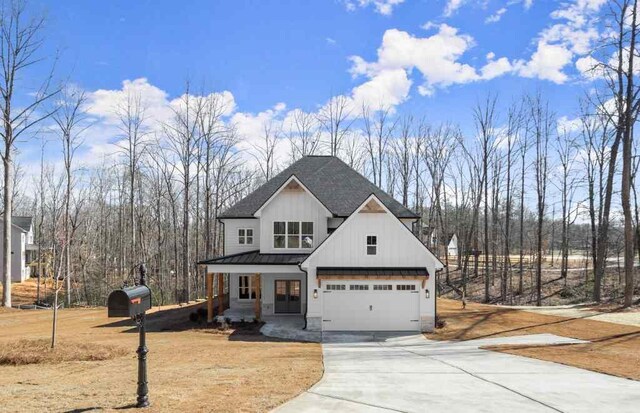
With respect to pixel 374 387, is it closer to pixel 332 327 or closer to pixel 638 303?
pixel 332 327

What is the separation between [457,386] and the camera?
10000 mm

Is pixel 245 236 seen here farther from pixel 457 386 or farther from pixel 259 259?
pixel 457 386

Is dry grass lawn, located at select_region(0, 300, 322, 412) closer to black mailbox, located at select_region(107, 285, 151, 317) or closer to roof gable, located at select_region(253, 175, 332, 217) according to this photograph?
black mailbox, located at select_region(107, 285, 151, 317)

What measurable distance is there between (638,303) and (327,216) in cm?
2005

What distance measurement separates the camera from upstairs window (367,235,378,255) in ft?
69.8

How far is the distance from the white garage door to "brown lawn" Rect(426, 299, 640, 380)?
1829 mm

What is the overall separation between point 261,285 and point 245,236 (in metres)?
2.97

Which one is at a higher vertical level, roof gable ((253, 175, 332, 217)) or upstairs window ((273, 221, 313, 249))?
roof gable ((253, 175, 332, 217))

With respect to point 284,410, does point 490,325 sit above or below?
below

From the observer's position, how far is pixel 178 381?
985 cm

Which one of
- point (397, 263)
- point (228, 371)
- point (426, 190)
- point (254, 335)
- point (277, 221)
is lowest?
point (254, 335)

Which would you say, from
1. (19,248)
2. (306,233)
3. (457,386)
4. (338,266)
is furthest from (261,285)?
(19,248)

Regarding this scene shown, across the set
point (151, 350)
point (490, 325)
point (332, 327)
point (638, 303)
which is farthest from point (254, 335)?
point (638, 303)

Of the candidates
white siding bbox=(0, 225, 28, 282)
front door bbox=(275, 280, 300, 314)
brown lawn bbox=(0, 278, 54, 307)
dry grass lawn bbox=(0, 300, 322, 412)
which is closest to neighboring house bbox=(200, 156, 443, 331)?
front door bbox=(275, 280, 300, 314)
